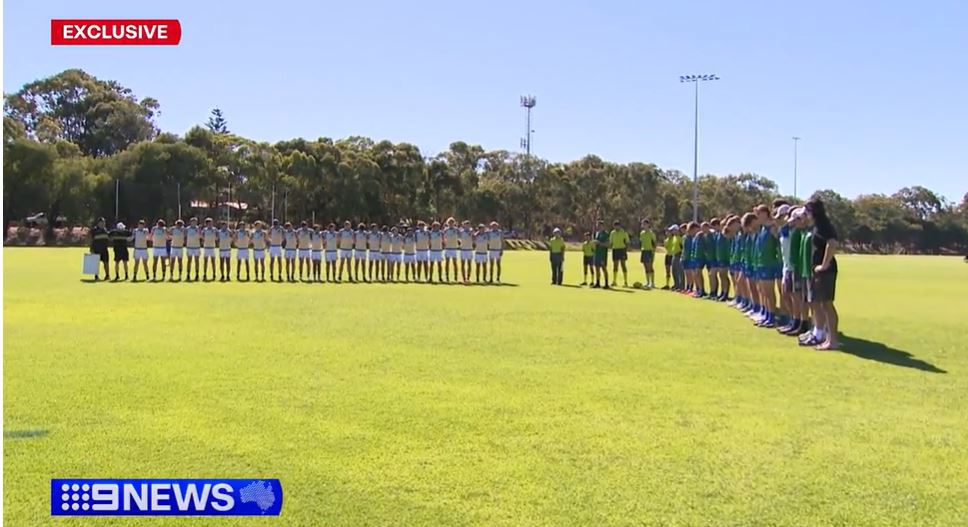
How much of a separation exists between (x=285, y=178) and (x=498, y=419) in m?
61.0

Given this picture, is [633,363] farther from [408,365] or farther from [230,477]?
[230,477]

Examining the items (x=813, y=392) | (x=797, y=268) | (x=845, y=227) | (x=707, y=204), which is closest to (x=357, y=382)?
(x=813, y=392)

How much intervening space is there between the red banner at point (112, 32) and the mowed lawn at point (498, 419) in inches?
112

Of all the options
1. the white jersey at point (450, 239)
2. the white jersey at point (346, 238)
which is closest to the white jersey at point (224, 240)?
the white jersey at point (346, 238)

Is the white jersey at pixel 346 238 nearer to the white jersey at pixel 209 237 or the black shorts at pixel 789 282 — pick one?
the white jersey at pixel 209 237

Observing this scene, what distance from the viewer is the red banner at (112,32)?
279 inches

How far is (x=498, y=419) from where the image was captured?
638cm

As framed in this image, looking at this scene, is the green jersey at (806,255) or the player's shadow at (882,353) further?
the green jersey at (806,255)

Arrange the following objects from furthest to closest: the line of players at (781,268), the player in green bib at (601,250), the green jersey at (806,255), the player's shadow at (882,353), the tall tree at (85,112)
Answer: the tall tree at (85,112) → the player in green bib at (601,250) → the green jersey at (806,255) → the line of players at (781,268) → the player's shadow at (882,353)

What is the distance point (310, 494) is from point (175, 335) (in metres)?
6.62

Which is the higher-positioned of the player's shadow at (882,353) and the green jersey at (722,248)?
the green jersey at (722,248)

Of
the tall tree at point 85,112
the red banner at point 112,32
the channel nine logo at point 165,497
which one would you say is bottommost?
the channel nine logo at point 165,497

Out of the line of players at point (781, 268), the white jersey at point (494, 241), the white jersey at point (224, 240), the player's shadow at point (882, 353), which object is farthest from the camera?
the white jersey at point (494, 241)

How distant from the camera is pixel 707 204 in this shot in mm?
87250
